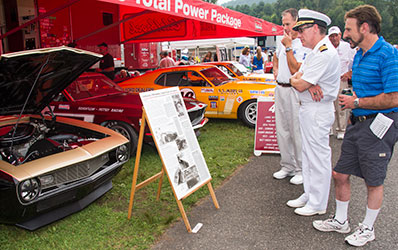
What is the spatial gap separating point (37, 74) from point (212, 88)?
15.4 ft

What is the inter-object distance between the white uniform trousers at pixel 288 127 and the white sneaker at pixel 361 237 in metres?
1.56

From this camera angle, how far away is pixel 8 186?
2719 mm

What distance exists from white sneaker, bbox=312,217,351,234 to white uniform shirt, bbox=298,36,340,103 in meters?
1.17

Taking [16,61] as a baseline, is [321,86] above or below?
below

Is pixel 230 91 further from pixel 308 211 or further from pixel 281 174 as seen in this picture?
pixel 308 211

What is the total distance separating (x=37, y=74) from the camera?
11.3ft

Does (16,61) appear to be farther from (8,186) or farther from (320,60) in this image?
(320,60)

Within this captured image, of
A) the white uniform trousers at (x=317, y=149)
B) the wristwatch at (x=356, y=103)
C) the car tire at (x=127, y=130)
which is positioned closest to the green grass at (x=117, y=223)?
the car tire at (x=127, y=130)

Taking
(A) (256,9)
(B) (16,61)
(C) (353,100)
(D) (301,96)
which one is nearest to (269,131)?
(D) (301,96)

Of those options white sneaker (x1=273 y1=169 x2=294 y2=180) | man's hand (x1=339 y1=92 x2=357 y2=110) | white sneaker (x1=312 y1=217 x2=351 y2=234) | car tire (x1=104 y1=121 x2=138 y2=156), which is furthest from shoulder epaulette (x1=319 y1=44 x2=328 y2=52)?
car tire (x1=104 y1=121 x2=138 y2=156)

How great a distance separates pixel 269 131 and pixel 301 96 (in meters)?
2.54

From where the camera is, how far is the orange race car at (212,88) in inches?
295

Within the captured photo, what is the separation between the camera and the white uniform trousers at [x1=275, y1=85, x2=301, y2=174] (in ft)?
13.9

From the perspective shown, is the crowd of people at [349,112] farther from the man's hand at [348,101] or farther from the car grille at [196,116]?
the car grille at [196,116]
